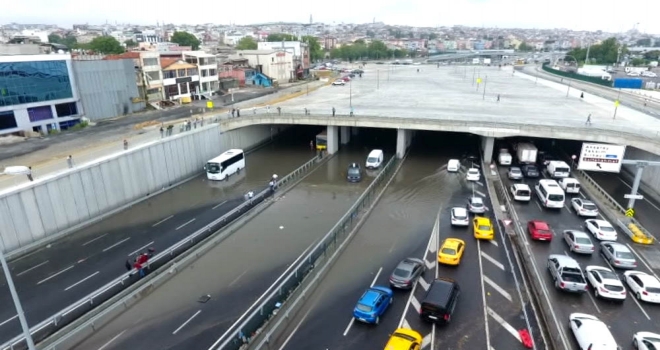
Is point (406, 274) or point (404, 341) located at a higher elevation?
point (404, 341)

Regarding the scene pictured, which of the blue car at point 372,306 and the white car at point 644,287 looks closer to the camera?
the blue car at point 372,306

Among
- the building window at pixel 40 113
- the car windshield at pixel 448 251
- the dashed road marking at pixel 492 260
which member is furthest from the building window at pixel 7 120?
the dashed road marking at pixel 492 260

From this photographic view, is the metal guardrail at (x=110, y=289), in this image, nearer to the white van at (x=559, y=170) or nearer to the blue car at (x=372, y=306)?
the blue car at (x=372, y=306)

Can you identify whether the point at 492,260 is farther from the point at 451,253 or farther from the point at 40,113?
the point at 40,113

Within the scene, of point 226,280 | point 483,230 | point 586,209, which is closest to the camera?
point 226,280

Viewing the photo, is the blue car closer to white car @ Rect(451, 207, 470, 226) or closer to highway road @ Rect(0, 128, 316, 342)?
white car @ Rect(451, 207, 470, 226)

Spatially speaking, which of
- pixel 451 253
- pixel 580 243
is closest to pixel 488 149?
pixel 580 243
